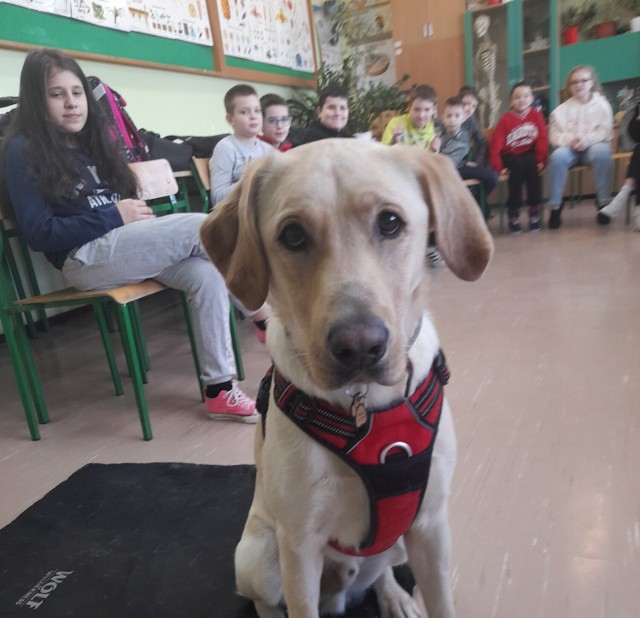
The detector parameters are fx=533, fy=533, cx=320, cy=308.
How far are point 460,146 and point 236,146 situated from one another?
10.9ft

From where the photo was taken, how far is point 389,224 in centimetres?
97

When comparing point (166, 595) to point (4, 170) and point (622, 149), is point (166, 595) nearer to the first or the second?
point (4, 170)

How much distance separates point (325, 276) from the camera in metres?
0.92

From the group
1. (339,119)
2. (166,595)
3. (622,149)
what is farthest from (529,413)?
(622,149)

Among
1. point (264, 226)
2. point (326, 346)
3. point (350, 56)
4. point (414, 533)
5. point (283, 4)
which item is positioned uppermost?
point (283, 4)

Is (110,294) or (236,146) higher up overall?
(236,146)

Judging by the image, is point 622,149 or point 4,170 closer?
point 4,170

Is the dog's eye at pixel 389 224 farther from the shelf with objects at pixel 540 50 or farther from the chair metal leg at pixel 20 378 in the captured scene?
the shelf with objects at pixel 540 50

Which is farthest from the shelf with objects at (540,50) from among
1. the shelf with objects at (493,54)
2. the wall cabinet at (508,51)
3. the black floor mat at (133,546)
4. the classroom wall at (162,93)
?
the black floor mat at (133,546)

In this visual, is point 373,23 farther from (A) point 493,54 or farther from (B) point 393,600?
(B) point 393,600

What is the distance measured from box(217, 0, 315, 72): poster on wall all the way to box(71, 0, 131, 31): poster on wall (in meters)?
1.30

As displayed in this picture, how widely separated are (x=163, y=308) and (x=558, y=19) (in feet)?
20.0

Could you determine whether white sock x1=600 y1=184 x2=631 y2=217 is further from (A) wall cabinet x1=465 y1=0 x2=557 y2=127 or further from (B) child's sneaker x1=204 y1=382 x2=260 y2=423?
(B) child's sneaker x1=204 y1=382 x2=260 y2=423

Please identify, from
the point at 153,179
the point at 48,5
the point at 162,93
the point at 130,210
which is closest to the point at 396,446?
the point at 130,210
